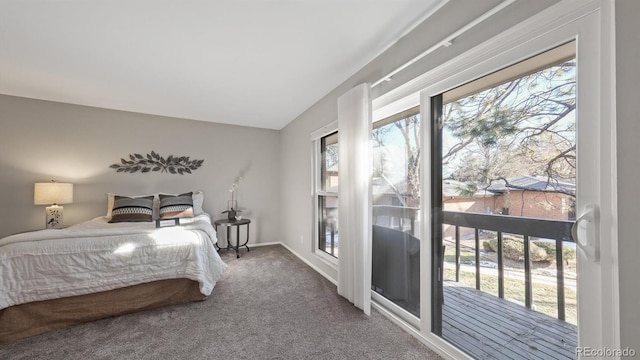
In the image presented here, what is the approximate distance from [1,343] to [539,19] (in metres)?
3.88

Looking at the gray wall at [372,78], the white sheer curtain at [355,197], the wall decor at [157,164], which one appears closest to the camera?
the gray wall at [372,78]

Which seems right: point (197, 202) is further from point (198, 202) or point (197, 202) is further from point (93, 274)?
point (93, 274)

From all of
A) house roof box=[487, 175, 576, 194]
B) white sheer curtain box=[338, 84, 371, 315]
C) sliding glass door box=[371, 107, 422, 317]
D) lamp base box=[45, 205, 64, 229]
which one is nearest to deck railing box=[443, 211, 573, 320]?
house roof box=[487, 175, 576, 194]

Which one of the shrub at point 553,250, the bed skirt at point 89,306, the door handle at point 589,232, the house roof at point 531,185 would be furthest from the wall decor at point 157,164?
the door handle at point 589,232

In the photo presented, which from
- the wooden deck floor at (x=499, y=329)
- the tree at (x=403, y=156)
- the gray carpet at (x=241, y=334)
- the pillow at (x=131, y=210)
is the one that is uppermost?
the tree at (x=403, y=156)

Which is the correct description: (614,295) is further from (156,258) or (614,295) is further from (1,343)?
(1,343)

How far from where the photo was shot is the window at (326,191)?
3.15m

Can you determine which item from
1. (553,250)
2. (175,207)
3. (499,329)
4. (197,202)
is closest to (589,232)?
(553,250)

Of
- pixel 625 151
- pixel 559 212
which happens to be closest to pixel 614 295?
pixel 559 212

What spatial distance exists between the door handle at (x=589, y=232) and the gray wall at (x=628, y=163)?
0.07m

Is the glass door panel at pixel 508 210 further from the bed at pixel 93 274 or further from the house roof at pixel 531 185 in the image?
Result: the bed at pixel 93 274

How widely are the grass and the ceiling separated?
1664 millimetres

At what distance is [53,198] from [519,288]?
4800mm

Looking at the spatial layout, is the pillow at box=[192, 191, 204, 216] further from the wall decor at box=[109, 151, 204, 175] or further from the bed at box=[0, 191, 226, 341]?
the bed at box=[0, 191, 226, 341]
